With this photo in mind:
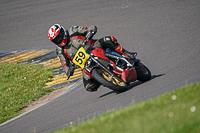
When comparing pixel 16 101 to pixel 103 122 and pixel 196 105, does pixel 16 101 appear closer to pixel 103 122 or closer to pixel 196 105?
pixel 103 122

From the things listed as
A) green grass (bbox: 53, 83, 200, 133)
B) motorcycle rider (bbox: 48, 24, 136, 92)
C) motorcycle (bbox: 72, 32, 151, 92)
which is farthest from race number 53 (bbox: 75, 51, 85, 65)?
green grass (bbox: 53, 83, 200, 133)

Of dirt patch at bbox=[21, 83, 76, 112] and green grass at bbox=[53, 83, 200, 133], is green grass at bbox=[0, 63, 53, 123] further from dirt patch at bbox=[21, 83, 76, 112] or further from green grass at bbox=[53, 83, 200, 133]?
green grass at bbox=[53, 83, 200, 133]

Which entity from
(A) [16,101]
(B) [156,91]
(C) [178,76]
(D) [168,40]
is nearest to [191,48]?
(D) [168,40]

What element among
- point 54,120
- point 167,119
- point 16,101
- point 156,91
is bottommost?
point 16,101

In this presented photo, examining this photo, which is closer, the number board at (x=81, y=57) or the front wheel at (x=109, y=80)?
the front wheel at (x=109, y=80)

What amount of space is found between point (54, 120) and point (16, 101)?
3.19m

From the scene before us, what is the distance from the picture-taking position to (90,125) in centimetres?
484

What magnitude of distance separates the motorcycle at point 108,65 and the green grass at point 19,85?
2762 millimetres

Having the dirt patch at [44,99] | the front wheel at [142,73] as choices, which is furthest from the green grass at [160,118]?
the dirt patch at [44,99]

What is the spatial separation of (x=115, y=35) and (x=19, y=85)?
12.4ft

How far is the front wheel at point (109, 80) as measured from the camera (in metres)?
6.92

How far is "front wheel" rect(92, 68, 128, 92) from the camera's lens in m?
6.92

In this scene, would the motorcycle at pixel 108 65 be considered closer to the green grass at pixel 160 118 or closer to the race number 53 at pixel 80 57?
the race number 53 at pixel 80 57

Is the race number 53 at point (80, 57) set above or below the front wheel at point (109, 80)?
above
